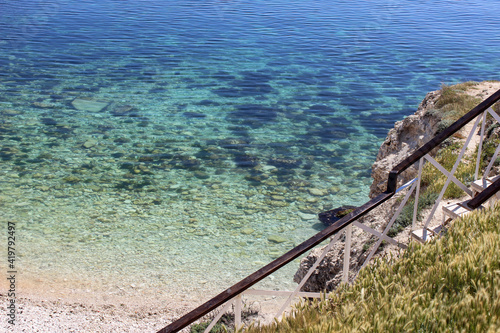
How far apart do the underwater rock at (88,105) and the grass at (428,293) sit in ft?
67.2

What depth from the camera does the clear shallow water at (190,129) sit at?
41.3 feet

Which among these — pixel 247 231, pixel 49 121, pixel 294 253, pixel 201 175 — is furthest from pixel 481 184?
pixel 49 121

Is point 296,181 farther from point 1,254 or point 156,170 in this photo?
point 1,254

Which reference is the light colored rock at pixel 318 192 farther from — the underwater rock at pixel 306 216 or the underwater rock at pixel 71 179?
the underwater rock at pixel 71 179

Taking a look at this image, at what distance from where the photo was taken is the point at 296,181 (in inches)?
650

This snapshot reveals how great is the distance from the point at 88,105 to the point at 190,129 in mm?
6154

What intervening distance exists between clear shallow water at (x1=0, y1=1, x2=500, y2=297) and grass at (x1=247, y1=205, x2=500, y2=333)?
6.55 meters

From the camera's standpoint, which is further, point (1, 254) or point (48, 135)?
point (48, 135)

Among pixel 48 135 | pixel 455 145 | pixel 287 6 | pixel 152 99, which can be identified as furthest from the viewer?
pixel 287 6

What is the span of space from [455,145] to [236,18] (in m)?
38.1

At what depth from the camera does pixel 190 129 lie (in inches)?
827

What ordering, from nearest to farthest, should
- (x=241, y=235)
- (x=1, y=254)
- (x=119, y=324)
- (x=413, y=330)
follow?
(x=413, y=330) < (x=119, y=324) < (x=1, y=254) < (x=241, y=235)

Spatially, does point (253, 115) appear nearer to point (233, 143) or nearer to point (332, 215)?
point (233, 143)

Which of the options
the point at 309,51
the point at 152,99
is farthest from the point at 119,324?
the point at 309,51
